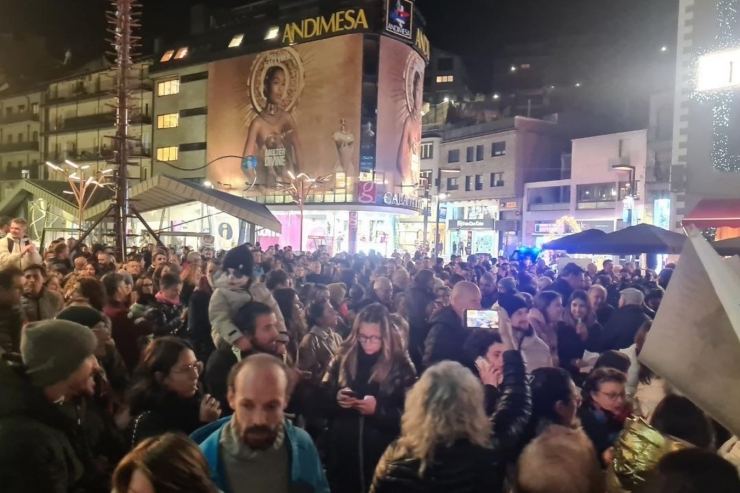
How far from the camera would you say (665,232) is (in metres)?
11.4

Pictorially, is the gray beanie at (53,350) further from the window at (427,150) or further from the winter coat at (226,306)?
the window at (427,150)

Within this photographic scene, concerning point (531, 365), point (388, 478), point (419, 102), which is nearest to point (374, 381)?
point (388, 478)

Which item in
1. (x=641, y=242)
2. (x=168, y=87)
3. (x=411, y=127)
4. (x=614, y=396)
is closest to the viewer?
(x=614, y=396)

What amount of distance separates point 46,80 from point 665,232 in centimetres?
6516

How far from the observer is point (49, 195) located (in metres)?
26.4

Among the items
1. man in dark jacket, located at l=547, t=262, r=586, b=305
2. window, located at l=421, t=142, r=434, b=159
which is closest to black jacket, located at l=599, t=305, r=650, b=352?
man in dark jacket, located at l=547, t=262, r=586, b=305

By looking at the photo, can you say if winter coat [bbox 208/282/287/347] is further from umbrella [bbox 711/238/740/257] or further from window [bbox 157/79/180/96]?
window [bbox 157/79/180/96]

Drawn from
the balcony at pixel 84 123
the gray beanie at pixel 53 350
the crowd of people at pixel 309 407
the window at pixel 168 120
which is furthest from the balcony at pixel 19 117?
the gray beanie at pixel 53 350

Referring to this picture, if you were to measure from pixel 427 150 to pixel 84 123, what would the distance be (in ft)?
102

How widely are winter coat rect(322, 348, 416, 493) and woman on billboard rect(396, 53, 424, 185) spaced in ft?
123

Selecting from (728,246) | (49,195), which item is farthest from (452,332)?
(49,195)

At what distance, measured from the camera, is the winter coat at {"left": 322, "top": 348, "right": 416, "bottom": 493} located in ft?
13.3

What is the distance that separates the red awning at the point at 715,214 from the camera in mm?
14039

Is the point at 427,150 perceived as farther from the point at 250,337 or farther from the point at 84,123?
the point at 250,337
